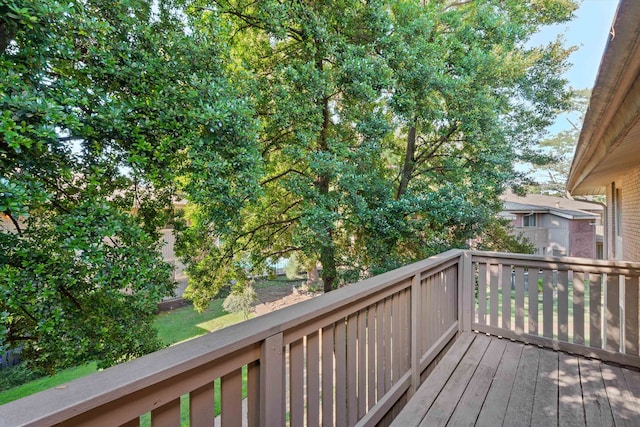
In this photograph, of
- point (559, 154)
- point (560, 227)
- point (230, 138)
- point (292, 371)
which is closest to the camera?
point (292, 371)

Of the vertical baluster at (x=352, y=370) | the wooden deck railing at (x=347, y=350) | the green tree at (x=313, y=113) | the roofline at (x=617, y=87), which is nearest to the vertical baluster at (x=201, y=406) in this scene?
the wooden deck railing at (x=347, y=350)

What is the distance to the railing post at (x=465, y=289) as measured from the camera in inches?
141

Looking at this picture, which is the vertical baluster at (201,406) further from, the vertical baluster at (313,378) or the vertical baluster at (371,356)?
the vertical baluster at (371,356)

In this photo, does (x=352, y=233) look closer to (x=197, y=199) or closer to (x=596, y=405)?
(x=197, y=199)

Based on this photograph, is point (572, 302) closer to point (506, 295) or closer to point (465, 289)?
point (506, 295)

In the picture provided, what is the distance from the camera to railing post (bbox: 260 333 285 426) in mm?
1217

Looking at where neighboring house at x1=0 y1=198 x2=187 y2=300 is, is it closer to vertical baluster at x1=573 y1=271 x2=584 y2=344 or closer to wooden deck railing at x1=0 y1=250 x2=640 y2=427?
wooden deck railing at x1=0 y1=250 x2=640 y2=427

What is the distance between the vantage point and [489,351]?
10.3ft

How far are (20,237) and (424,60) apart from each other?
6.49 meters

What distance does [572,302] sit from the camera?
127 inches

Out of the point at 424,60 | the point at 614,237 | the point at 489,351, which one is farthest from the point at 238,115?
the point at 614,237

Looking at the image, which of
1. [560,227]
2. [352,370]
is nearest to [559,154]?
[560,227]

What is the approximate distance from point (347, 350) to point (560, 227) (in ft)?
66.8

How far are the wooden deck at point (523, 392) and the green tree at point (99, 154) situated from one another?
331 cm
